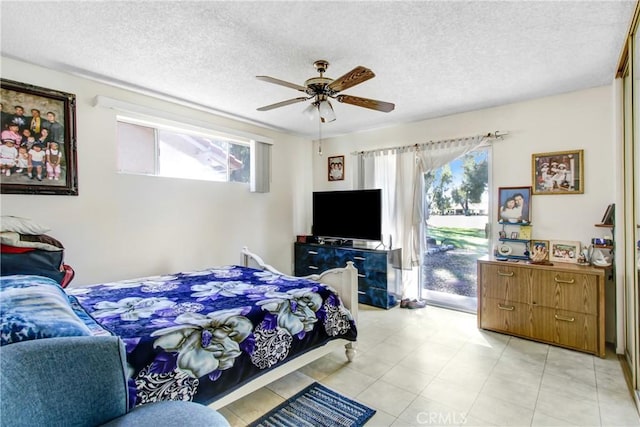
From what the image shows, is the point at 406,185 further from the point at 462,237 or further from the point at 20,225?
the point at 20,225

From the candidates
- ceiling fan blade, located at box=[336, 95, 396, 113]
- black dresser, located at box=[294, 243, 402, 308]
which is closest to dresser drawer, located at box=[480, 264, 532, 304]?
black dresser, located at box=[294, 243, 402, 308]

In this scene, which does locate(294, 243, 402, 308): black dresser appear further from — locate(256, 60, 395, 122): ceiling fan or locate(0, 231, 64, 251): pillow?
locate(0, 231, 64, 251): pillow

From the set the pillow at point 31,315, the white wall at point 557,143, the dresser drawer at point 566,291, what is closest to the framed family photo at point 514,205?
the white wall at point 557,143

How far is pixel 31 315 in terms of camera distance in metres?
1.15

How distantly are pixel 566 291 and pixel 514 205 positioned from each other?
1013mm

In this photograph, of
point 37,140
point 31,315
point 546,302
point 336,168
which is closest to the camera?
point 31,315

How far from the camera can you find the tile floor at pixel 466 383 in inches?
75.5

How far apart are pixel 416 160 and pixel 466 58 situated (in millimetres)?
1786

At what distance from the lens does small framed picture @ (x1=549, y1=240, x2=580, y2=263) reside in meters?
3.05

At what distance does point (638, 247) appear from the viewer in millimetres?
1997

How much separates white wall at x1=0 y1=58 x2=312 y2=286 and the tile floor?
75.4 inches

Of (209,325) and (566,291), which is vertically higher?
(209,325)

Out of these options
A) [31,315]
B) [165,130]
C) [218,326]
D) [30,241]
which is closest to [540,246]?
[218,326]

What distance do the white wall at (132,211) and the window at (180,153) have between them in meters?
0.17
